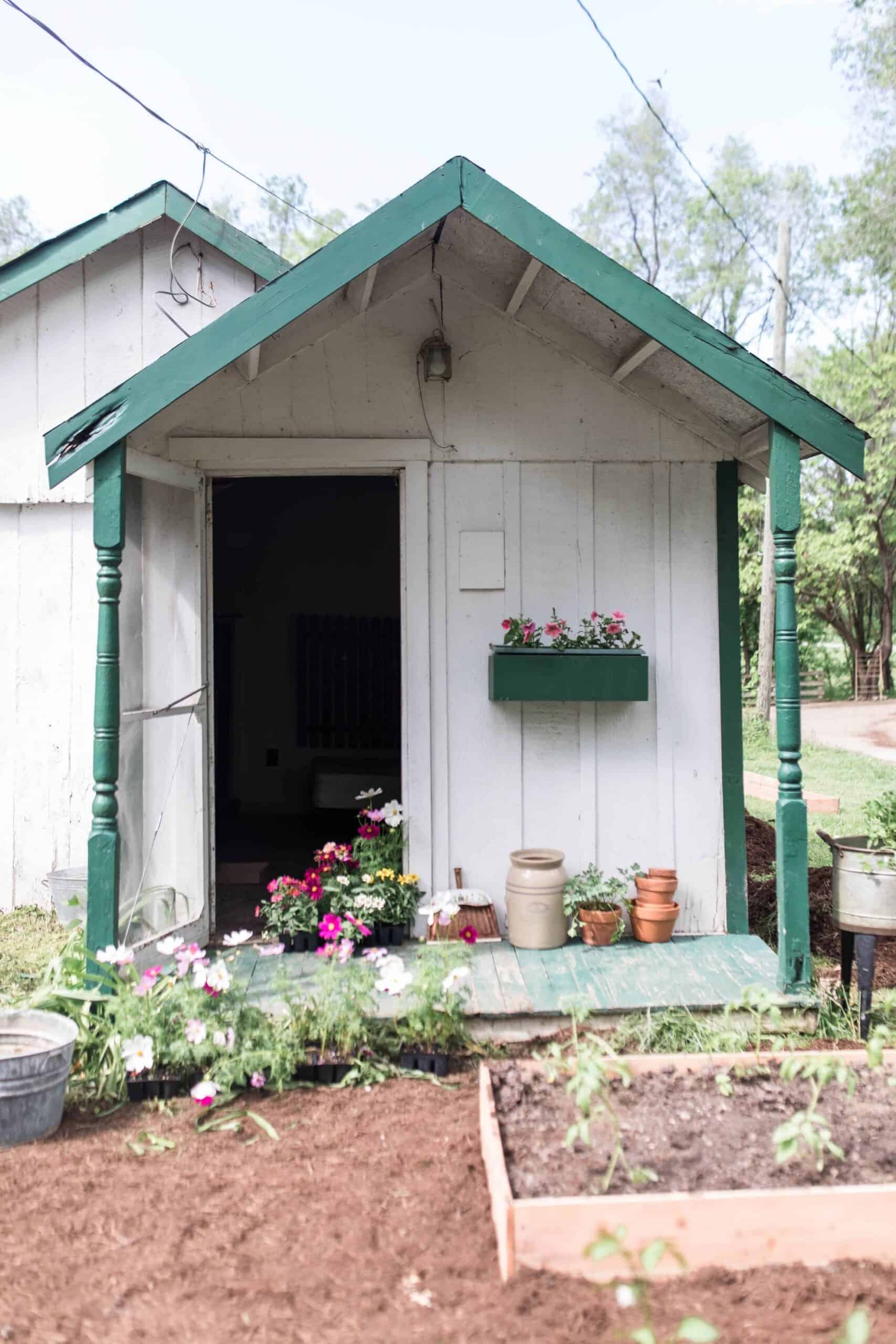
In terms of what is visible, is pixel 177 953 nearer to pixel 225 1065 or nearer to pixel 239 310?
pixel 225 1065

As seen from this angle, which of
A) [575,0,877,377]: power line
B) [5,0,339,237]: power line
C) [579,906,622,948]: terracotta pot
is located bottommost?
[579,906,622,948]: terracotta pot

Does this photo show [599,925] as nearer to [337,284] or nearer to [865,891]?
[865,891]

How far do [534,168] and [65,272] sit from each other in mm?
29241

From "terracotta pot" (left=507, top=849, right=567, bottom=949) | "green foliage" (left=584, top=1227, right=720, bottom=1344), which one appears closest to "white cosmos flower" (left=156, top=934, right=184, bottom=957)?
"terracotta pot" (left=507, top=849, right=567, bottom=949)

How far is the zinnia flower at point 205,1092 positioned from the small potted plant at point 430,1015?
25.0 inches

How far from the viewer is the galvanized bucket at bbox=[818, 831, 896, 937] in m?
4.15

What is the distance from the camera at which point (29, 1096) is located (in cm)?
329

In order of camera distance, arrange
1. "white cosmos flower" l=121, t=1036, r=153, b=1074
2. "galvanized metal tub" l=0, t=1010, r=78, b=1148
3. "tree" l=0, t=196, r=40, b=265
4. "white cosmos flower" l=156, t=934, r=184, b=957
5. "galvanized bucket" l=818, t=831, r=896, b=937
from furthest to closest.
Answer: "tree" l=0, t=196, r=40, b=265
"galvanized bucket" l=818, t=831, r=896, b=937
"white cosmos flower" l=156, t=934, r=184, b=957
"white cosmos flower" l=121, t=1036, r=153, b=1074
"galvanized metal tub" l=0, t=1010, r=78, b=1148

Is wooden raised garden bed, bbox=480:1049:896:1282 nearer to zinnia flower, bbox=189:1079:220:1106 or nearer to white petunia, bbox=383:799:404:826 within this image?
zinnia flower, bbox=189:1079:220:1106

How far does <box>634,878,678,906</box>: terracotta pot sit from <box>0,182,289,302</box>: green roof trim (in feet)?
12.0

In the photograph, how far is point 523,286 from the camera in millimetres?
4562

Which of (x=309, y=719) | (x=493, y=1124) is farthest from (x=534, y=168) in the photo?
(x=493, y=1124)

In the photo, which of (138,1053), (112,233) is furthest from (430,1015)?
(112,233)

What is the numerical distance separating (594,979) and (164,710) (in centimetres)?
217
